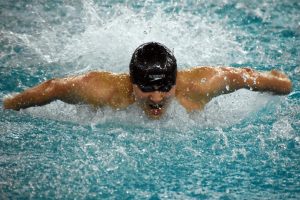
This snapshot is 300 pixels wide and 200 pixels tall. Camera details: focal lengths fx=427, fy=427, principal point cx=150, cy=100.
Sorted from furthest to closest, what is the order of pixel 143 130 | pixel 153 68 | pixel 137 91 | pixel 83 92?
1. pixel 143 130
2. pixel 83 92
3. pixel 137 91
4. pixel 153 68

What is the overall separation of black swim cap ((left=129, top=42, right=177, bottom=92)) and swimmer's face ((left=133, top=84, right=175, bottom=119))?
4 centimetres

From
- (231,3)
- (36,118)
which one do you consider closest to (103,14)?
(231,3)

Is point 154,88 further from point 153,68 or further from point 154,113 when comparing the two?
point 154,113

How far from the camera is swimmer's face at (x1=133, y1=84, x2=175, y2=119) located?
3.51 m

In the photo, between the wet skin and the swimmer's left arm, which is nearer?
the wet skin

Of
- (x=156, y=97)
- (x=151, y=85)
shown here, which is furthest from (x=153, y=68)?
(x=156, y=97)

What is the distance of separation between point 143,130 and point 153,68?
2.55 feet

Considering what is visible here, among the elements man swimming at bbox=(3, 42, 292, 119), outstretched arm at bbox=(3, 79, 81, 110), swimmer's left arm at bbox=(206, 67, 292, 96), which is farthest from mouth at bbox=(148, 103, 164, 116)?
outstretched arm at bbox=(3, 79, 81, 110)

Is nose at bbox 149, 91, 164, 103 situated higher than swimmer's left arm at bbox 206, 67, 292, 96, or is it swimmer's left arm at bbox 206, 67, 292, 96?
swimmer's left arm at bbox 206, 67, 292, 96

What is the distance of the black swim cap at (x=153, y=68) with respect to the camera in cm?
345

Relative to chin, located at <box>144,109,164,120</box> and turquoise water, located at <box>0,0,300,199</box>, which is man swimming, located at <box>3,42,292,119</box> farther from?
turquoise water, located at <box>0,0,300,199</box>

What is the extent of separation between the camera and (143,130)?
400 cm

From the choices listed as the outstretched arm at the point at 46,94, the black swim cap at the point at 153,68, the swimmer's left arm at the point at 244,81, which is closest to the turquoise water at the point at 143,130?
the swimmer's left arm at the point at 244,81

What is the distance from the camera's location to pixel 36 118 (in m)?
4.12
